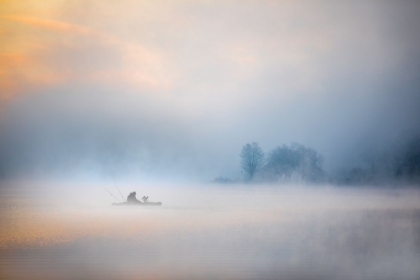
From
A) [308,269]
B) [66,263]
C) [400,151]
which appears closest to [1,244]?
[66,263]

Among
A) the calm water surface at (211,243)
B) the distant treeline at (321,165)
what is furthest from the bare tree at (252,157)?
the calm water surface at (211,243)

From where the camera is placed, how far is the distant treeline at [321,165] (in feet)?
39.1

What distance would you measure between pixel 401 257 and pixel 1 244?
4850 mm

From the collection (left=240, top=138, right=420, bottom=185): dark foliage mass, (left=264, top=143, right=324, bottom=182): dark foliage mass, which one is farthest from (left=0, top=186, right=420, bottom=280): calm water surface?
(left=264, top=143, right=324, bottom=182): dark foliage mass

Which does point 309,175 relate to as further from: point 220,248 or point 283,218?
point 220,248

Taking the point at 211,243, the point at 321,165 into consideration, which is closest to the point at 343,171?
the point at 321,165

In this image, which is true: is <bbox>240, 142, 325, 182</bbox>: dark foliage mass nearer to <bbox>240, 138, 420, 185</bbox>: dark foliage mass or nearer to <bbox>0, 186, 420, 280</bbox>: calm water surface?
<bbox>240, 138, 420, 185</bbox>: dark foliage mass

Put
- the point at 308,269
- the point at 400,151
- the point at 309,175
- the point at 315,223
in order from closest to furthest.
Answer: the point at 308,269 < the point at 315,223 < the point at 400,151 < the point at 309,175

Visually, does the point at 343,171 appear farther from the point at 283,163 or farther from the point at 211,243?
the point at 211,243

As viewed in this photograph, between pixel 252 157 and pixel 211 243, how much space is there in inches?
232

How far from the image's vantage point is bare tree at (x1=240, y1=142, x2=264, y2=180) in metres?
12.2

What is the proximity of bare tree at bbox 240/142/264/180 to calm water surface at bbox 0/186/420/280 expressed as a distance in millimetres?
1702

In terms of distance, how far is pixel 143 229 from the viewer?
7.94 meters

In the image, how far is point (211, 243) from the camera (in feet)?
22.5
